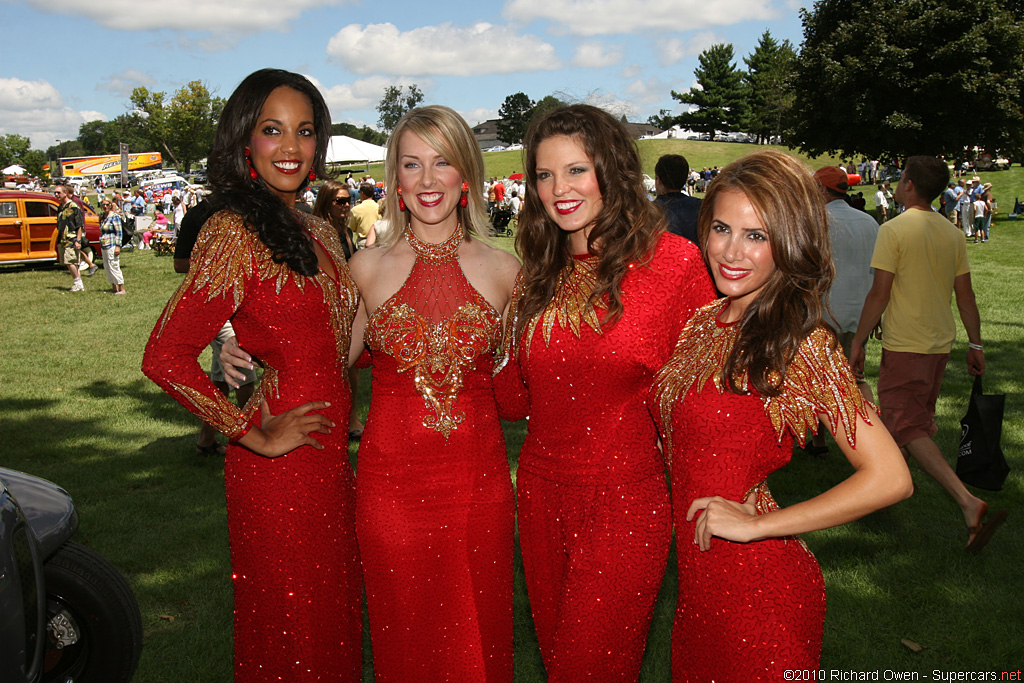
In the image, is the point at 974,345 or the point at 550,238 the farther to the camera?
the point at 974,345

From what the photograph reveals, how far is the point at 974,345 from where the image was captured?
16.9 feet

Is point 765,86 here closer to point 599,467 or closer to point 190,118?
point 190,118

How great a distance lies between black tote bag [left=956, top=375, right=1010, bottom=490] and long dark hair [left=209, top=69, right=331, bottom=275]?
4287 millimetres

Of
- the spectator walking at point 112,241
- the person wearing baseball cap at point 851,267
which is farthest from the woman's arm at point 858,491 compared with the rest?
the spectator walking at point 112,241

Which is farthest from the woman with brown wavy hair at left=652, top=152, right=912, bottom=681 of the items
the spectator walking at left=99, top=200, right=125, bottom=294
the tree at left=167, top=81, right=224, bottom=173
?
the tree at left=167, top=81, right=224, bottom=173

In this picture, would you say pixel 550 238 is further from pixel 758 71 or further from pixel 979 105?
pixel 758 71

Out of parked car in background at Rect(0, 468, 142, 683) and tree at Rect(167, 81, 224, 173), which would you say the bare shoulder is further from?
tree at Rect(167, 81, 224, 173)

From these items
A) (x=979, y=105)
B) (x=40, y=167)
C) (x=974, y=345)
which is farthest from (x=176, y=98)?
(x=974, y=345)

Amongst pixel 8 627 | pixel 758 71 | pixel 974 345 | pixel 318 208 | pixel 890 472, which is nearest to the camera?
pixel 890 472

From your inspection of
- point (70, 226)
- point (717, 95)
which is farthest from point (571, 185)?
point (717, 95)

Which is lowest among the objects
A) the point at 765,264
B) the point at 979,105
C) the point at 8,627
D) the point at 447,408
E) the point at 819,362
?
the point at 8,627

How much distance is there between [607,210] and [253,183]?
119 centimetres

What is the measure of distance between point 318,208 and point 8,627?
5.40 metres

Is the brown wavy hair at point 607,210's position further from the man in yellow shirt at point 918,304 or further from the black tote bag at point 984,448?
the black tote bag at point 984,448
